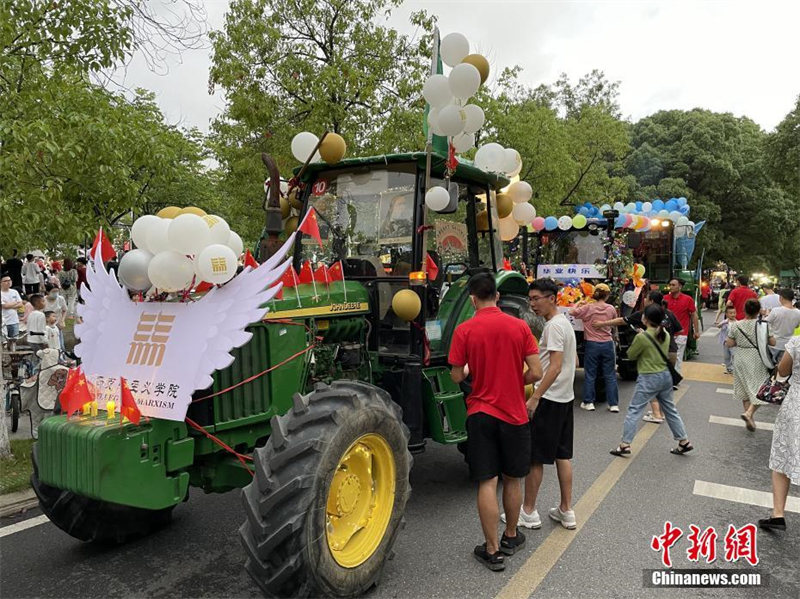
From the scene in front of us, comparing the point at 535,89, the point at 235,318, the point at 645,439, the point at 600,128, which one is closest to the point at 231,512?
the point at 235,318

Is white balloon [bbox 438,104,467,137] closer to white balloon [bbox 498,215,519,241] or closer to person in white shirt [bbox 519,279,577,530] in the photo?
person in white shirt [bbox 519,279,577,530]

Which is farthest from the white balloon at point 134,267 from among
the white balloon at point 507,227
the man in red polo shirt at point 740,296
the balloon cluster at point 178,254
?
the man in red polo shirt at point 740,296

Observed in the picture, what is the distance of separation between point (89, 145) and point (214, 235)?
3011 millimetres

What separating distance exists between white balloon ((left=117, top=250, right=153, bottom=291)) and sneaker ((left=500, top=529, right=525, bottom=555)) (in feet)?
9.07

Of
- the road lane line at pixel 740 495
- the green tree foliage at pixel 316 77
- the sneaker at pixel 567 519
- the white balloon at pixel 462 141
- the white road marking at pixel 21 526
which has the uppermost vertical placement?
the green tree foliage at pixel 316 77

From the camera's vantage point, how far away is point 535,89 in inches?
987

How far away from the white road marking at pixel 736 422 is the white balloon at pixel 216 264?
6.60m

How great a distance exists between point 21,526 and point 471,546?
3.23 m

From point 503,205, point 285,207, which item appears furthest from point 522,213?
point 285,207

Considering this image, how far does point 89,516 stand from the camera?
3.56 metres

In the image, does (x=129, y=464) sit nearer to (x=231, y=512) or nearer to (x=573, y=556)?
(x=231, y=512)

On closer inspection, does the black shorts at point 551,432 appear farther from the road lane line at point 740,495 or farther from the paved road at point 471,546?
the road lane line at point 740,495

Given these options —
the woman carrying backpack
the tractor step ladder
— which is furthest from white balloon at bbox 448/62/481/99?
the woman carrying backpack

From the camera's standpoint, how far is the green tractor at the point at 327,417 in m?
2.88
